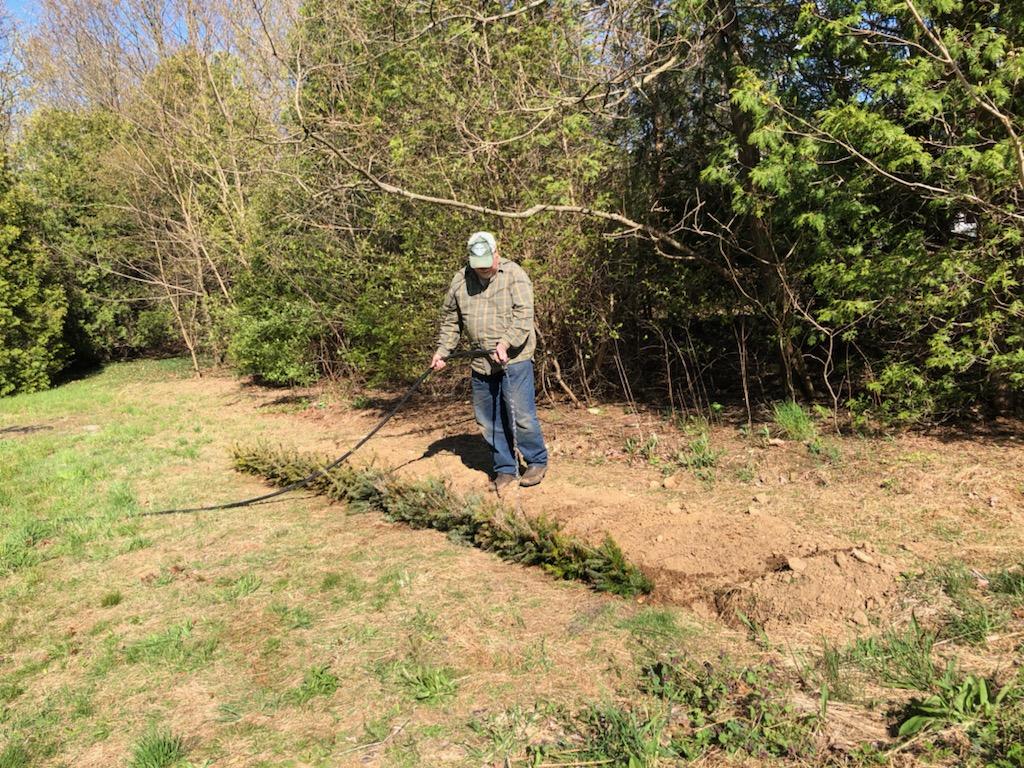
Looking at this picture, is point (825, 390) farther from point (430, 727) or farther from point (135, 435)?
point (135, 435)

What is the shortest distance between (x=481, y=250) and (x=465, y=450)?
2.63 meters

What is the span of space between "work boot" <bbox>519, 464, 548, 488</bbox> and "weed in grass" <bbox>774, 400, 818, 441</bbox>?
2.17 m

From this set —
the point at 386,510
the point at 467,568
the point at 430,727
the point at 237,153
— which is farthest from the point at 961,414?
the point at 237,153

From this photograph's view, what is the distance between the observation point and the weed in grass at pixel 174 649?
3.33m

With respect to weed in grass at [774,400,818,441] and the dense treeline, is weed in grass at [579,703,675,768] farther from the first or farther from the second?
the dense treeline

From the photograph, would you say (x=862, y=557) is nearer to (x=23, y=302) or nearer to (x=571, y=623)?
(x=571, y=623)

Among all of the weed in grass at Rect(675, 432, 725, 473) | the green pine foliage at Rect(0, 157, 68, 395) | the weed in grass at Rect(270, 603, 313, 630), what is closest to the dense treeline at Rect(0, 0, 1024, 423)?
the weed in grass at Rect(675, 432, 725, 473)

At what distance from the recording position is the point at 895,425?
570 cm

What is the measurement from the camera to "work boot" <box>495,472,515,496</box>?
17.7 ft

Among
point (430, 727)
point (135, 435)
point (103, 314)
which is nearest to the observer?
point (430, 727)

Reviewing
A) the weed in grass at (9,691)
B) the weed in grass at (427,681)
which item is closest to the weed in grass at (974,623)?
the weed in grass at (427,681)

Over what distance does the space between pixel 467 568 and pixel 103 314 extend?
67.8 feet

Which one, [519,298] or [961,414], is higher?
[519,298]

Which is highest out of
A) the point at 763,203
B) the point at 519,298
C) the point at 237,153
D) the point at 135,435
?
the point at 237,153
